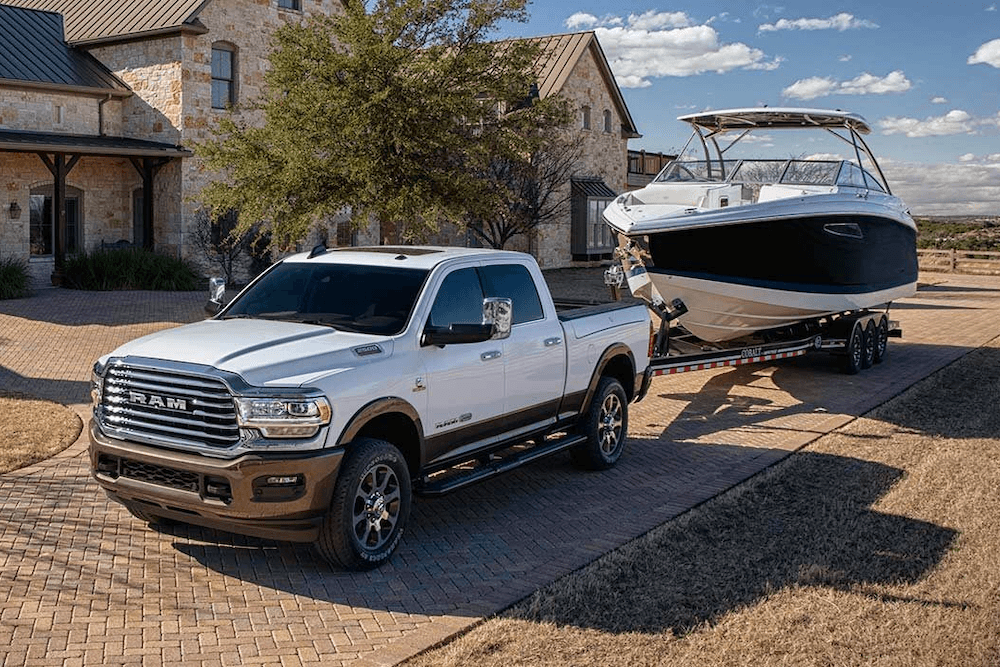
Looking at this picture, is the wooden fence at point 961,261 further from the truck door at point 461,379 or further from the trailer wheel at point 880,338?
the truck door at point 461,379

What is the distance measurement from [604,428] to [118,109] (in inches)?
873

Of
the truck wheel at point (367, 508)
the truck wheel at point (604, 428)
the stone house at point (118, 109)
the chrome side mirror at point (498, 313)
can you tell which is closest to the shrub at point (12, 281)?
the stone house at point (118, 109)

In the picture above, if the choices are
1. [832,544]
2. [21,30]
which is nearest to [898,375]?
[832,544]

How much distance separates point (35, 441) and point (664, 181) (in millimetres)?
10177

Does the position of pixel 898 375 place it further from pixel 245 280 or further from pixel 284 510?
pixel 245 280

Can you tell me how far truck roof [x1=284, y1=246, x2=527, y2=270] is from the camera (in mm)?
7793

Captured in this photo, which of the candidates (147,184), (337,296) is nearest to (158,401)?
(337,296)

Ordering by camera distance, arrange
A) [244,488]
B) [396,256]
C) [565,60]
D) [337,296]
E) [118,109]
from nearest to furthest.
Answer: [244,488]
[337,296]
[396,256]
[118,109]
[565,60]

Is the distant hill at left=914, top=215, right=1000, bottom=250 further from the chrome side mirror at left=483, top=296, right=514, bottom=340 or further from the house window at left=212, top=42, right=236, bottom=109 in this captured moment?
the chrome side mirror at left=483, top=296, right=514, bottom=340

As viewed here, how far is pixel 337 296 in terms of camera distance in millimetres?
7691

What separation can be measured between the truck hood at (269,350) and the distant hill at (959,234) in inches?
1582

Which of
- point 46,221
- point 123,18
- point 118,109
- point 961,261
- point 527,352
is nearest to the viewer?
point 527,352

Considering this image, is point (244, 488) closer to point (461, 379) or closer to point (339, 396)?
point (339, 396)

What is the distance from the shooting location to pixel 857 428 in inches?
461
